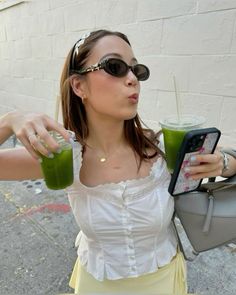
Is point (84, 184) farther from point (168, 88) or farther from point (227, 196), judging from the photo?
point (168, 88)

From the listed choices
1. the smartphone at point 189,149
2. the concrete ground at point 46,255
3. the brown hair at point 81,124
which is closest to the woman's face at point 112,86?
the brown hair at point 81,124

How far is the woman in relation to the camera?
1.28 m

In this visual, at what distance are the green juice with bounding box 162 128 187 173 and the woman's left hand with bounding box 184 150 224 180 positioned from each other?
11 cm

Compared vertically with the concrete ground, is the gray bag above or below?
above

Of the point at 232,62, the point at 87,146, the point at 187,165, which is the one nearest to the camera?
the point at 187,165

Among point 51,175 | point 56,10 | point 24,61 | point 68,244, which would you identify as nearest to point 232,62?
point 51,175

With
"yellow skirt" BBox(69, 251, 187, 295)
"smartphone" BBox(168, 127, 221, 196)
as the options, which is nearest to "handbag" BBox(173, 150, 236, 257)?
"smartphone" BBox(168, 127, 221, 196)

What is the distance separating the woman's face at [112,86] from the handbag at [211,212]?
44cm

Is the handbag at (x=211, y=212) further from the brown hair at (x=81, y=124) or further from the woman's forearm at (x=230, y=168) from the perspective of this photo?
the brown hair at (x=81, y=124)

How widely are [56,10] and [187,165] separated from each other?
11.1 ft

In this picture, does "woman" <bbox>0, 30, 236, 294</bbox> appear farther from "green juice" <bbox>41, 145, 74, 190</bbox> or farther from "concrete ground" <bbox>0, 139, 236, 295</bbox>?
"concrete ground" <bbox>0, 139, 236, 295</bbox>

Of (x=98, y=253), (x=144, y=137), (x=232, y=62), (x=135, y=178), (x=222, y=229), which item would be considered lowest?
(x=98, y=253)

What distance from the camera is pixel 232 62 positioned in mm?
2264

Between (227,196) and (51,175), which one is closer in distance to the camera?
(51,175)
